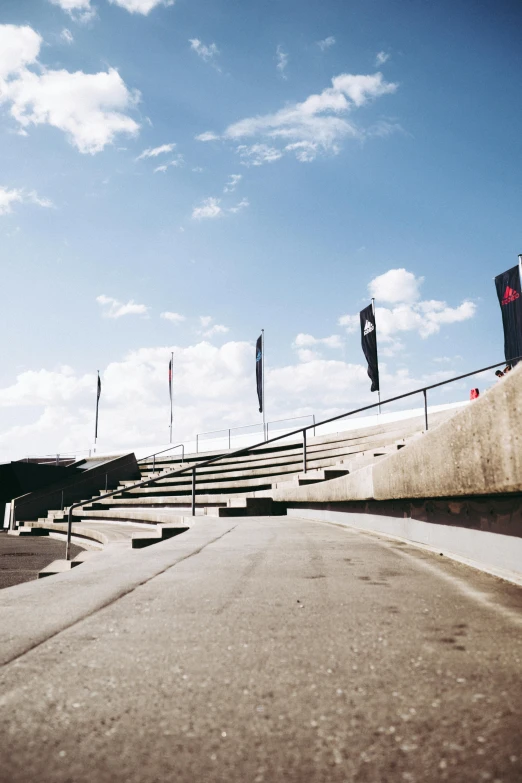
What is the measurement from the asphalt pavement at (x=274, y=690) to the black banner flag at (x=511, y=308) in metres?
13.7

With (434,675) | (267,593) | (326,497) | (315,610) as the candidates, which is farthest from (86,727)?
(326,497)

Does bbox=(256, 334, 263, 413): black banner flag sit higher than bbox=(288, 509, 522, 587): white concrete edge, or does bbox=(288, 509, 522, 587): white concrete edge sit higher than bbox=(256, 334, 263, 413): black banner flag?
bbox=(256, 334, 263, 413): black banner flag

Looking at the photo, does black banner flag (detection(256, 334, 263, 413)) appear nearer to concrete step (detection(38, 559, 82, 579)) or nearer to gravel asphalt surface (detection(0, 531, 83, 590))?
gravel asphalt surface (detection(0, 531, 83, 590))

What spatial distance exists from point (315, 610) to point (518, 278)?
15223 millimetres

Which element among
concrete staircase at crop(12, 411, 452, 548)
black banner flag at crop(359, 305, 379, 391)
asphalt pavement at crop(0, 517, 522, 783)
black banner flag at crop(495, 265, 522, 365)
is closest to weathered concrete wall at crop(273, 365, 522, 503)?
asphalt pavement at crop(0, 517, 522, 783)

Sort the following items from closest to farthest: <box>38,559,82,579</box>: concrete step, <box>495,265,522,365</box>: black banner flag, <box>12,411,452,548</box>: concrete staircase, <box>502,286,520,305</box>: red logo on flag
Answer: <box>38,559,82,579</box>: concrete step < <box>12,411,452,548</box>: concrete staircase < <box>495,265,522,365</box>: black banner flag < <box>502,286,520,305</box>: red logo on flag

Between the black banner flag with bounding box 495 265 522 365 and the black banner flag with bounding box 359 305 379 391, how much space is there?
5205 millimetres

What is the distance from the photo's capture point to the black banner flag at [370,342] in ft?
64.0

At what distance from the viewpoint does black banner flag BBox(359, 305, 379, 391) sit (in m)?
19.5

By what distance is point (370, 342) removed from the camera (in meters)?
20.1

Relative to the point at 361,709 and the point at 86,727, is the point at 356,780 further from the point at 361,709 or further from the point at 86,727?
the point at 86,727

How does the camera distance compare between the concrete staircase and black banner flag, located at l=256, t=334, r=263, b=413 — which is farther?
black banner flag, located at l=256, t=334, r=263, b=413

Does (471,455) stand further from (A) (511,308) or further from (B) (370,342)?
(B) (370,342)

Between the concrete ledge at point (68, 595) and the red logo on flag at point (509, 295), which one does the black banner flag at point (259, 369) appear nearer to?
the red logo on flag at point (509, 295)
